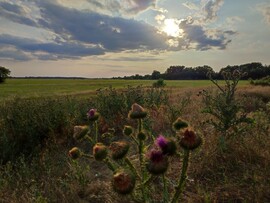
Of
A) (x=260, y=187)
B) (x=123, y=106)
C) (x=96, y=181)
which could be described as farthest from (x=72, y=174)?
(x=123, y=106)

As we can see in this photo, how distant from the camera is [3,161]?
18.4ft

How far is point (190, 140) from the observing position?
5.48 ft

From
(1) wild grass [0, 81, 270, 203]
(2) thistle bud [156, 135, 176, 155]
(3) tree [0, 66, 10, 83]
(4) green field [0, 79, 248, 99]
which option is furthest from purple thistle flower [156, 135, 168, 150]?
(3) tree [0, 66, 10, 83]

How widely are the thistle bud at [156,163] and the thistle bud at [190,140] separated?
0.13 metres

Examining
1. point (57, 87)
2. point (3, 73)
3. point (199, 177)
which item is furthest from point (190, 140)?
point (3, 73)

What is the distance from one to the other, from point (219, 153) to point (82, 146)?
A: 2988 millimetres

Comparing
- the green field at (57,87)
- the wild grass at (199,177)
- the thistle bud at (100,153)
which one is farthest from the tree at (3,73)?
the thistle bud at (100,153)

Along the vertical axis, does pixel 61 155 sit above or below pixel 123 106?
below

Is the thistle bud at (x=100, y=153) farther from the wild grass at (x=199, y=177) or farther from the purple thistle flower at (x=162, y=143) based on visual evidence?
the wild grass at (x=199, y=177)

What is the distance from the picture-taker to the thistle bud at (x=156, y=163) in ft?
5.51

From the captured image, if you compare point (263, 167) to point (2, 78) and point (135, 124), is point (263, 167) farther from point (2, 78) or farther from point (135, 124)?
point (2, 78)

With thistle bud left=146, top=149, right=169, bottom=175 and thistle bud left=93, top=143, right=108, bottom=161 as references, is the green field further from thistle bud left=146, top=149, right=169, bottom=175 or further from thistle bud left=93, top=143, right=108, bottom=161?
thistle bud left=146, top=149, right=169, bottom=175

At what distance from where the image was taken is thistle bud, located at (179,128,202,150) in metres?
1.67

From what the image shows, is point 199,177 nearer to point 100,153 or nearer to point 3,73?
point 100,153
